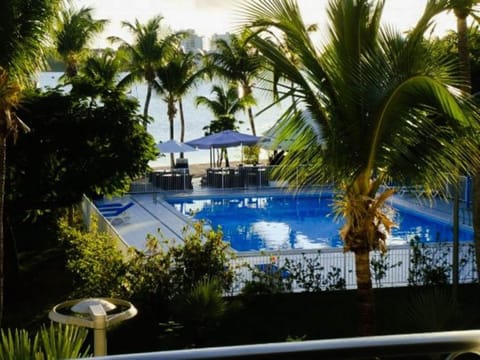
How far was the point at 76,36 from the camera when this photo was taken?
33031mm

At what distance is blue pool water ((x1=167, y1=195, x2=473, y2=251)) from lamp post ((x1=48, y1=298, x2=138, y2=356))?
1200cm

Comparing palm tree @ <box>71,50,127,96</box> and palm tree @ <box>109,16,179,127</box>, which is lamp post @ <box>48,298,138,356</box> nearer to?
palm tree @ <box>71,50,127,96</box>

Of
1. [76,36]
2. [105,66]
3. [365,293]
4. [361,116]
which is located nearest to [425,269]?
[365,293]

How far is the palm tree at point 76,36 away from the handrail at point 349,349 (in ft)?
106

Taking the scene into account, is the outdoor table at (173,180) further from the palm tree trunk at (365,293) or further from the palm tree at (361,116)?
the palm tree trunk at (365,293)

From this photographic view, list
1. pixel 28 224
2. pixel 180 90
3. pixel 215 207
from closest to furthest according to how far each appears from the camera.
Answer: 1. pixel 28 224
2. pixel 215 207
3. pixel 180 90

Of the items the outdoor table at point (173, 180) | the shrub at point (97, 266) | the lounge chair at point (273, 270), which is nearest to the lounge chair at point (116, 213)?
the outdoor table at point (173, 180)

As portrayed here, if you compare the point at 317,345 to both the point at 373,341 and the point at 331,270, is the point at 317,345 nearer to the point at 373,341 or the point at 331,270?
the point at 373,341

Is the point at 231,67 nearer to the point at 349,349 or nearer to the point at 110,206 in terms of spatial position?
the point at 110,206

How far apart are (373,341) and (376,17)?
25.8 feet

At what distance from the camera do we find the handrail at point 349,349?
1.38 m

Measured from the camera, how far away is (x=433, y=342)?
57.9 inches

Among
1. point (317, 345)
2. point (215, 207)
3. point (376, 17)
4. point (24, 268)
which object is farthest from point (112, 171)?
point (317, 345)

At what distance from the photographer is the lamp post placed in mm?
7289
